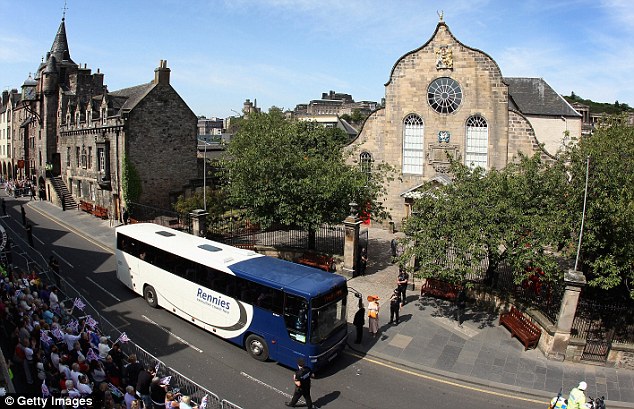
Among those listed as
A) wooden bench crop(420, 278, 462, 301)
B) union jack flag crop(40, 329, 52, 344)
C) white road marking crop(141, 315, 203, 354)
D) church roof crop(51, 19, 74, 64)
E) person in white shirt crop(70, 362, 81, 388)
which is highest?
church roof crop(51, 19, 74, 64)

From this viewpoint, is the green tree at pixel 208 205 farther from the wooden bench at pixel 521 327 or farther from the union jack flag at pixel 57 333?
the wooden bench at pixel 521 327

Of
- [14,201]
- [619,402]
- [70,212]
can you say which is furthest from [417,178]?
[14,201]

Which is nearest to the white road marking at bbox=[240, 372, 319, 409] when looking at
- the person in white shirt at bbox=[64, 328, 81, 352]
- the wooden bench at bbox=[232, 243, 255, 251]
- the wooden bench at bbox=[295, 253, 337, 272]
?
the person in white shirt at bbox=[64, 328, 81, 352]

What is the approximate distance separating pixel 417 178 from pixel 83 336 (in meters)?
24.3

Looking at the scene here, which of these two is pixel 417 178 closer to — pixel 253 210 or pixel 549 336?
pixel 253 210

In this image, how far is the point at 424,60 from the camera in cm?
3066

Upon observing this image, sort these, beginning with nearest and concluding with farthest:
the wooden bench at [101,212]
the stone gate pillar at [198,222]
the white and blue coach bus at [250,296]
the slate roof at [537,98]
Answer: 1. the white and blue coach bus at [250,296]
2. the stone gate pillar at [198,222]
3. the wooden bench at [101,212]
4. the slate roof at [537,98]

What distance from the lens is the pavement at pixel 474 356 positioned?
13.3 m

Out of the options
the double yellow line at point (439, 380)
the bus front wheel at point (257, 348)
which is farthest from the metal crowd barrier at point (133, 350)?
the double yellow line at point (439, 380)

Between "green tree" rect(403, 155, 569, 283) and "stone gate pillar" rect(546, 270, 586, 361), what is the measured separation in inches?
46.7

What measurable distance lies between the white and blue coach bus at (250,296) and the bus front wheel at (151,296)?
1.6 inches

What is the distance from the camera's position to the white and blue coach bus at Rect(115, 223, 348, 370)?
1303 cm

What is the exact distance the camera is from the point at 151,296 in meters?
18.3

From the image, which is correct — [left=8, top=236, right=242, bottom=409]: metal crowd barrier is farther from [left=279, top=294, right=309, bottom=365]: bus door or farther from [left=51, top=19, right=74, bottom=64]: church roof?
[left=51, top=19, right=74, bottom=64]: church roof
